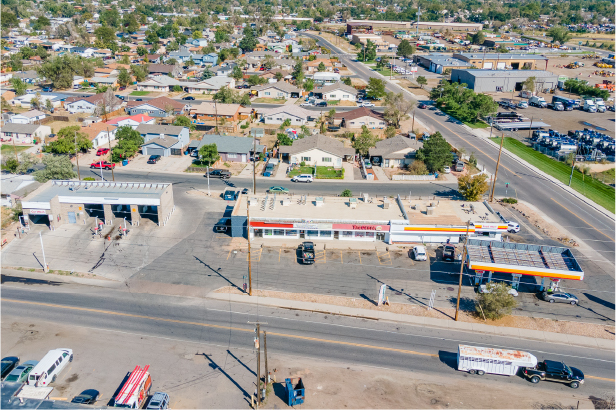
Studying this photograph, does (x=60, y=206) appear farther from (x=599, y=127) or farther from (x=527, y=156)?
(x=599, y=127)

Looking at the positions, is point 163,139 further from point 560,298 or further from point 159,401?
point 560,298

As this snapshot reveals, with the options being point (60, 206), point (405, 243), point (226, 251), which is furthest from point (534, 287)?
point (60, 206)

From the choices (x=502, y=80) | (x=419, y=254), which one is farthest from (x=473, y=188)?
(x=502, y=80)

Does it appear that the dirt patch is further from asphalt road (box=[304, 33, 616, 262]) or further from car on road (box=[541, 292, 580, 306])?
asphalt road (box=[304, 33, 616, 262])

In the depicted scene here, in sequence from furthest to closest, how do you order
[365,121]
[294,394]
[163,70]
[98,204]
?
1. [163,70]
2. [365,121]
3. [98,204]
4. [294,394]

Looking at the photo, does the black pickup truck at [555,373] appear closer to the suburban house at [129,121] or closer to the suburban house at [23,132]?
the suburban house at [129,121]

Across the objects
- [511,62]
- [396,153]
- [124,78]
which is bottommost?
[396,153]

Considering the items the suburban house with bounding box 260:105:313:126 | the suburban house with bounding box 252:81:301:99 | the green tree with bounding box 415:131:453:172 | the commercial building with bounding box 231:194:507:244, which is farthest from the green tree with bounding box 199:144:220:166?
the suburban house with bounding box 252:81:301:99
